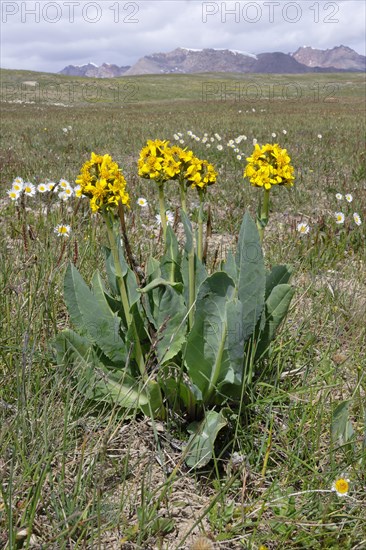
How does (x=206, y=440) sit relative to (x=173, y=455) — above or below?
above

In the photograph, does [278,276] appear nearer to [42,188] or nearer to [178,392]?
[178,392]

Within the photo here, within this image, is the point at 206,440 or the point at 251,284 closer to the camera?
the point at 206,440

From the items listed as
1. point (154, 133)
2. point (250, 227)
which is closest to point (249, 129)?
point (154, 133)

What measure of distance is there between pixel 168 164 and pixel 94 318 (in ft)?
2.20

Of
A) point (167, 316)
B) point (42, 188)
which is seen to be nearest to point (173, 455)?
point (167, 316)

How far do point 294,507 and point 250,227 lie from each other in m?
0.99

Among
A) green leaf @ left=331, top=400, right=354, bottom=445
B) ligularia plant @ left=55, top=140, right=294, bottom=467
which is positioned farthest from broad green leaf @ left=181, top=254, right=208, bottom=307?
green leaf @ left=331, top=400, right=354, bottom=445

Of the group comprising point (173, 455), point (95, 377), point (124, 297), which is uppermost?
point (124, 297)

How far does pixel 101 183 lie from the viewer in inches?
62.7

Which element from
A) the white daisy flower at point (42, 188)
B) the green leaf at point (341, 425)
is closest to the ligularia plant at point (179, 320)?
the green leaf at point (341, 425)

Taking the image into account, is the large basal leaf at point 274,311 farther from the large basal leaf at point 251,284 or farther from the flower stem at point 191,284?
the flower stem at point 191,284

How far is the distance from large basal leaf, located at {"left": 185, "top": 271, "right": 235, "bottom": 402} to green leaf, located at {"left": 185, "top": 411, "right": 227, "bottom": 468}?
0.40ft

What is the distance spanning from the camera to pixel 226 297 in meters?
1.66

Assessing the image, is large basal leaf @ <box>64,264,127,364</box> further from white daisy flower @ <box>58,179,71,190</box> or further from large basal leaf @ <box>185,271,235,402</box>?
white daisy flower @ <box>58,179,71,190</box>
